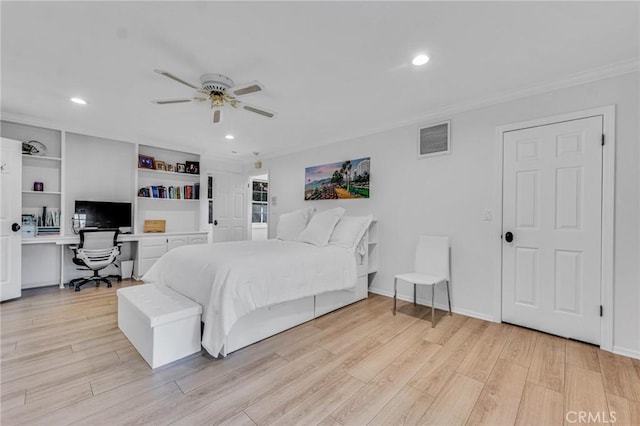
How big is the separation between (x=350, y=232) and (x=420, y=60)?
197 cm

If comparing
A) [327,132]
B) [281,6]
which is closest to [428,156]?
[327,132]

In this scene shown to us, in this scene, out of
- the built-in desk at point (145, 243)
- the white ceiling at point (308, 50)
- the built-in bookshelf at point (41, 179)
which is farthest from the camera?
the built-in desk at point (145, 243)

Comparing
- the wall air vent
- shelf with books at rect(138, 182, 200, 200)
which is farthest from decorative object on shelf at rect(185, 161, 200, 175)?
the wall air vent

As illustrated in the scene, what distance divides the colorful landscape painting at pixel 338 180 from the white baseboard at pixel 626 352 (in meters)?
2.78

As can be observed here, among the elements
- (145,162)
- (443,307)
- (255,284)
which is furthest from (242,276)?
(145,162)

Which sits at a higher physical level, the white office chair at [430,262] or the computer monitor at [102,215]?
the computer monitor at [102,215]

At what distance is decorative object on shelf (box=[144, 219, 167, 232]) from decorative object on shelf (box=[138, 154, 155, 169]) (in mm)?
941

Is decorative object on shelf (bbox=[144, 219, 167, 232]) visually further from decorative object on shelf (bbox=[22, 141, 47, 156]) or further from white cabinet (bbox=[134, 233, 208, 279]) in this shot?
decorative object on shelf (bbox=[22, 141, 47, 156])

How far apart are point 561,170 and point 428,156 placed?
1249 millimetres

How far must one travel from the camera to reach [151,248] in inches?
176

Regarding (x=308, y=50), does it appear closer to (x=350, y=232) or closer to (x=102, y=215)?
(x=350, y=232)

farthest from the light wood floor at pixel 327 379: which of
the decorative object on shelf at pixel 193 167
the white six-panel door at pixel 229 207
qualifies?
the decorative object on shelf at pixel 193 167

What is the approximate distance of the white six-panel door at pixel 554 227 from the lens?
2344mm

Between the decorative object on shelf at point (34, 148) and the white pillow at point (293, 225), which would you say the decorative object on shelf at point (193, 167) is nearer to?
the decorative object on shelf at point (34, 148)
